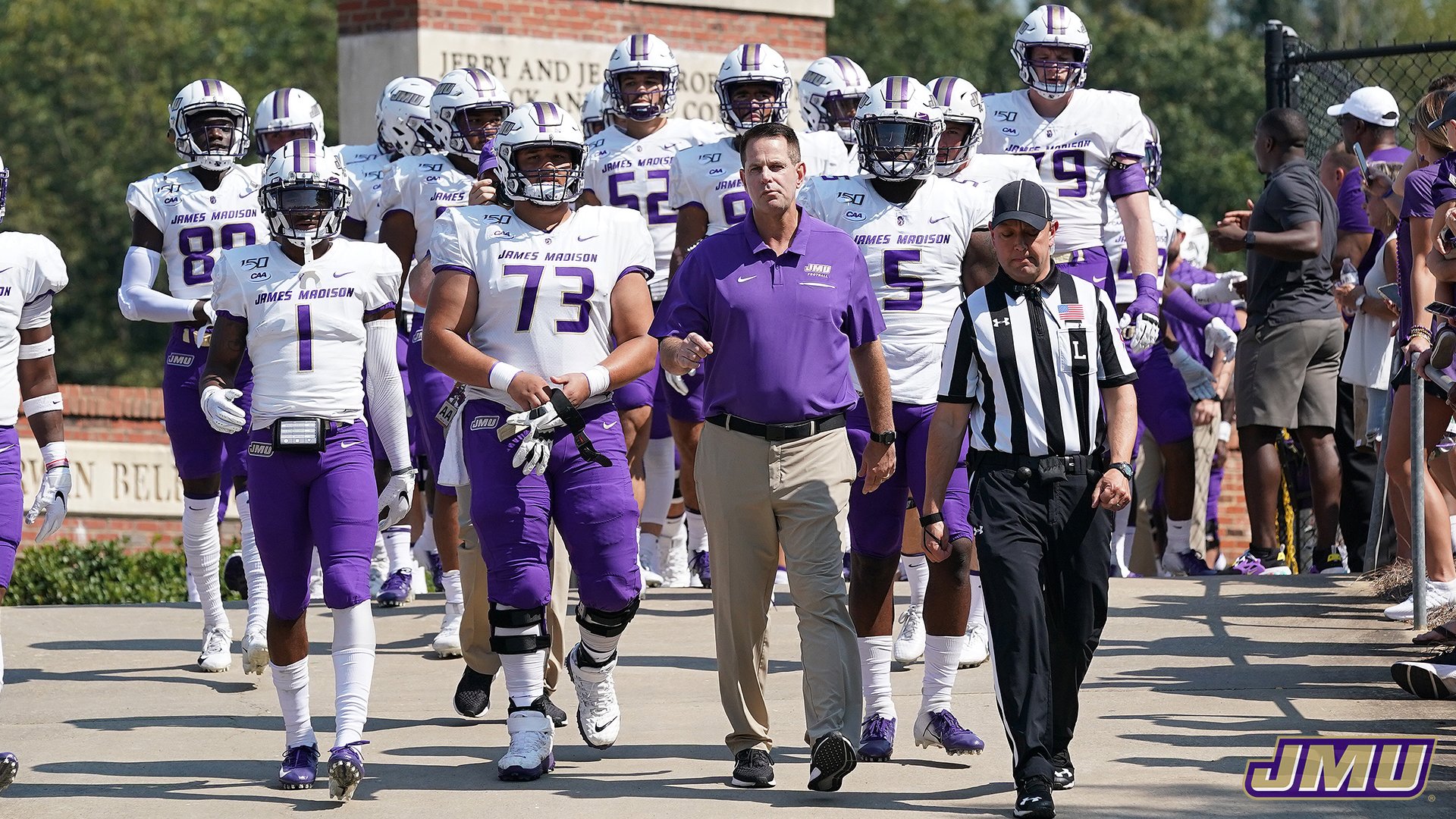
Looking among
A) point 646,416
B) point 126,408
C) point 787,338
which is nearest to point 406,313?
point 646,416

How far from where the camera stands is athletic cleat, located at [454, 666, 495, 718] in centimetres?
789

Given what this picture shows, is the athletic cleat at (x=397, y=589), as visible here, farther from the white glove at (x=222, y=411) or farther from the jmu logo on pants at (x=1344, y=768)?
the jmu logo on pants at (x=1344, y=768)

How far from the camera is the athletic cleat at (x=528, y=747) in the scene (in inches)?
271

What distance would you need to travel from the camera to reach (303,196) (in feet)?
23.6

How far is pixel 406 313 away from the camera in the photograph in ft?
32.6

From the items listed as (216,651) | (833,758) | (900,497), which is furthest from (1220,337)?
(833,758)

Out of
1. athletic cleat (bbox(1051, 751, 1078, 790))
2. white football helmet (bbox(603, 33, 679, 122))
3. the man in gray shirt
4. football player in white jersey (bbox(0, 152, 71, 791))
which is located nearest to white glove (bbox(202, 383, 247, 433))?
football player in white jersey (bbox(0, 152, 71, 791))

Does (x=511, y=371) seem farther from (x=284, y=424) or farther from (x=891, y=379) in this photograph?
(x=891, y=379)

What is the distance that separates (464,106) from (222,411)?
9.04 feet

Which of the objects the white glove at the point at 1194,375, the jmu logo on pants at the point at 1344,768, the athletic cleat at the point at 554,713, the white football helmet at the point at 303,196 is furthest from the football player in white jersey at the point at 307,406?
the white glove at the point at 1194,375

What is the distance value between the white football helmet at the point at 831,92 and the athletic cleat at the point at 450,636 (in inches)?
120

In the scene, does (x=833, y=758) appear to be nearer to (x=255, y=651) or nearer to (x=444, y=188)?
(x=255, y=651)

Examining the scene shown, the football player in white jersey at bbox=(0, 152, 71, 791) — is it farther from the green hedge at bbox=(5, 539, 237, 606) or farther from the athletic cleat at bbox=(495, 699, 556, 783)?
the green hedge at bbox=(5, 539, 237, 606)

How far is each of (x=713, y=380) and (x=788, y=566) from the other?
662mm
